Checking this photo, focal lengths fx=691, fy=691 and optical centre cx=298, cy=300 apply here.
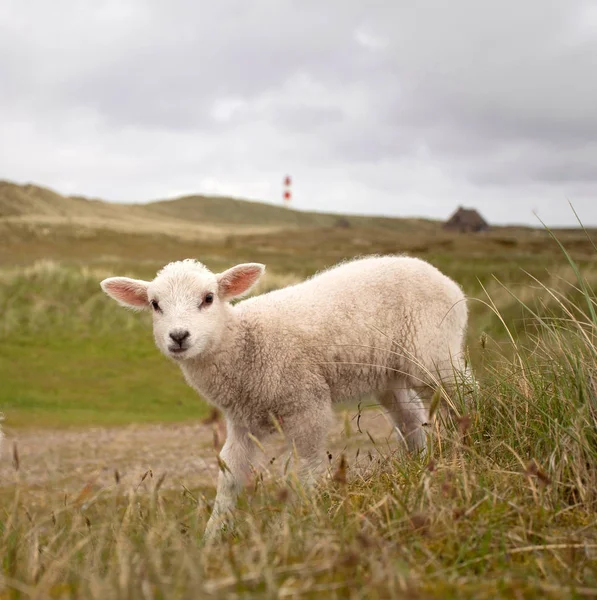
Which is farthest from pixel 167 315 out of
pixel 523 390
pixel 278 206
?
pixel 278 206

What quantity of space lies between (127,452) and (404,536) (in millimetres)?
8923

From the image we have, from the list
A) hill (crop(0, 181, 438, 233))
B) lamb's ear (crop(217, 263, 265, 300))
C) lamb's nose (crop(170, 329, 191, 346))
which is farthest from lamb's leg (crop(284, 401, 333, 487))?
hill (crop(0, 181, 438, 233))

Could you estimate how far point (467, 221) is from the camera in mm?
110562

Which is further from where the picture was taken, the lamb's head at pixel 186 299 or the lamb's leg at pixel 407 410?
the lamb's leg at pixel 407 410

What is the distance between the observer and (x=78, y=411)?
13773 mm

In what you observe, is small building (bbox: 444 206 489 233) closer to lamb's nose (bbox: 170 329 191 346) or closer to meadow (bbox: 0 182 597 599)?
meadow (bbox: 0 182 597 599)

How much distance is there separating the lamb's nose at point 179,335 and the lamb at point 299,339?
0.01 m

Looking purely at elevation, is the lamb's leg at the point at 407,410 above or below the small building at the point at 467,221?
below

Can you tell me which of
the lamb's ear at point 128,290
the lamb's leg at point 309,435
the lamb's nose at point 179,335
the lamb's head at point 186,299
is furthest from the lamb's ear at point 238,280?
the lamb's leg at point 309,435

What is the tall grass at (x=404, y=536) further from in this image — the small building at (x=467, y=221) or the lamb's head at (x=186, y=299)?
the small building at (x=467, y=221)

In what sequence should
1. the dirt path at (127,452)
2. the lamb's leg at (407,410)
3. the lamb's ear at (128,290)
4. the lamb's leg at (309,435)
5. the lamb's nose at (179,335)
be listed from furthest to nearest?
1. the dirt path at (127,452)
2. the lamb's leg at (407,410)
3. the lamb's ear at (128,290)
4. the lamb's leg at (309,435)
5. the lamb's nose at (179,335)

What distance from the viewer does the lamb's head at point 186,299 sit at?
17.5 ft

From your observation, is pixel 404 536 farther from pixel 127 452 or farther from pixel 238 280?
pixel 127 452

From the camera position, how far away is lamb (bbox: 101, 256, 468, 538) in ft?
18.4
